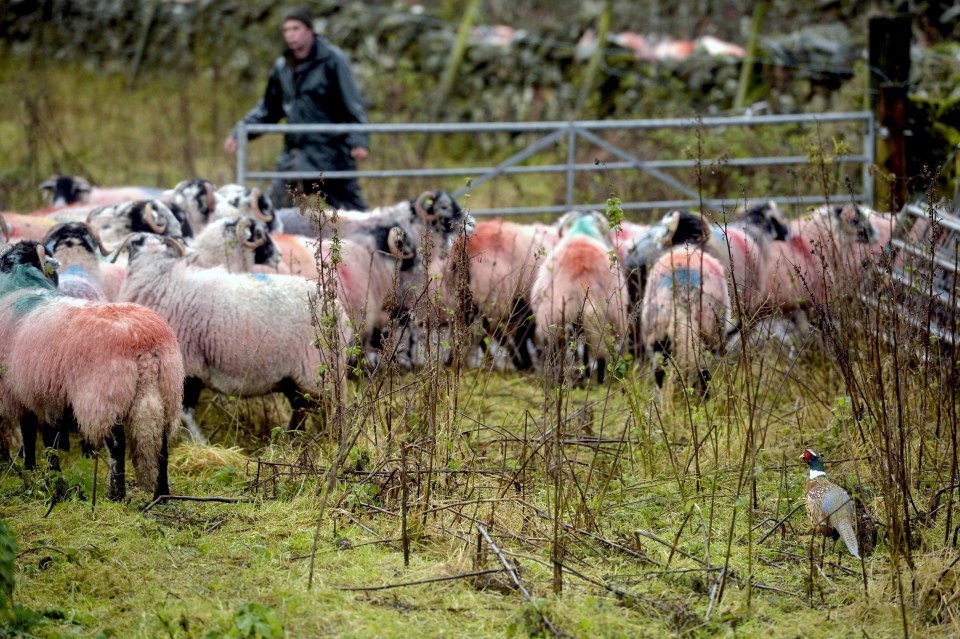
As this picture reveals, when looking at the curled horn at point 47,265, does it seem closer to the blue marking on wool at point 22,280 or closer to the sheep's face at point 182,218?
the blue marking on wool at point 22,280

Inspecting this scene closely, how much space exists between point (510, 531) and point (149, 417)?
151 centimetres

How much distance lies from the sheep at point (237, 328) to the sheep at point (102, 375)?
0.76 m

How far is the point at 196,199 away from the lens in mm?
7723

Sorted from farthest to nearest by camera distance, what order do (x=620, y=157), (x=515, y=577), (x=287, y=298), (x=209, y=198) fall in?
(x=620, y=157) → (x=209, y=198) → (x=287, y=298) → (x=515, y=577)

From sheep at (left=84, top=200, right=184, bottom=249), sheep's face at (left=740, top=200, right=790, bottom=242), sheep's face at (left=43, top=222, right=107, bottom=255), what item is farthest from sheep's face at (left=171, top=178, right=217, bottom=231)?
sheep's face at (left=740, top=200, right=790, bottom=242)

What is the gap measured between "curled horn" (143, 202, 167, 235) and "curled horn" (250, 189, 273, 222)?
2.68 ft

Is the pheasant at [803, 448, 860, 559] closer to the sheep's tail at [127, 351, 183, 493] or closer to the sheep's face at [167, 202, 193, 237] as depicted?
the sheep's tail at [127, 351, 183, 493]

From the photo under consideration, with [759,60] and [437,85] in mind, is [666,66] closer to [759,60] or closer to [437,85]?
[759,60]

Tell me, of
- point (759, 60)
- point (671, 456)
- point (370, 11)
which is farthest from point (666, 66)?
point (671, 456)

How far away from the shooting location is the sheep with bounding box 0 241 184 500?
4.42m

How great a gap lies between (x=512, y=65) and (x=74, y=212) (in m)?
8.76

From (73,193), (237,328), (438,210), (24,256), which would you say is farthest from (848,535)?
(73,193)

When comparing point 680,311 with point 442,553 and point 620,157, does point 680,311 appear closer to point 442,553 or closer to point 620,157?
point 442,553

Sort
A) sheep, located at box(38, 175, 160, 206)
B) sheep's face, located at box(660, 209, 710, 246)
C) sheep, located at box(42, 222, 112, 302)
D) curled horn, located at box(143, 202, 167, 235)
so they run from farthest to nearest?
sheep, located at box(38, 175, 160, 206) → sheep's face, located at box(660, 209, 710, 246) → curled horn, located at box(143, 202, 167, 235) → sheep, located at box(42, 222, 112, 302)
